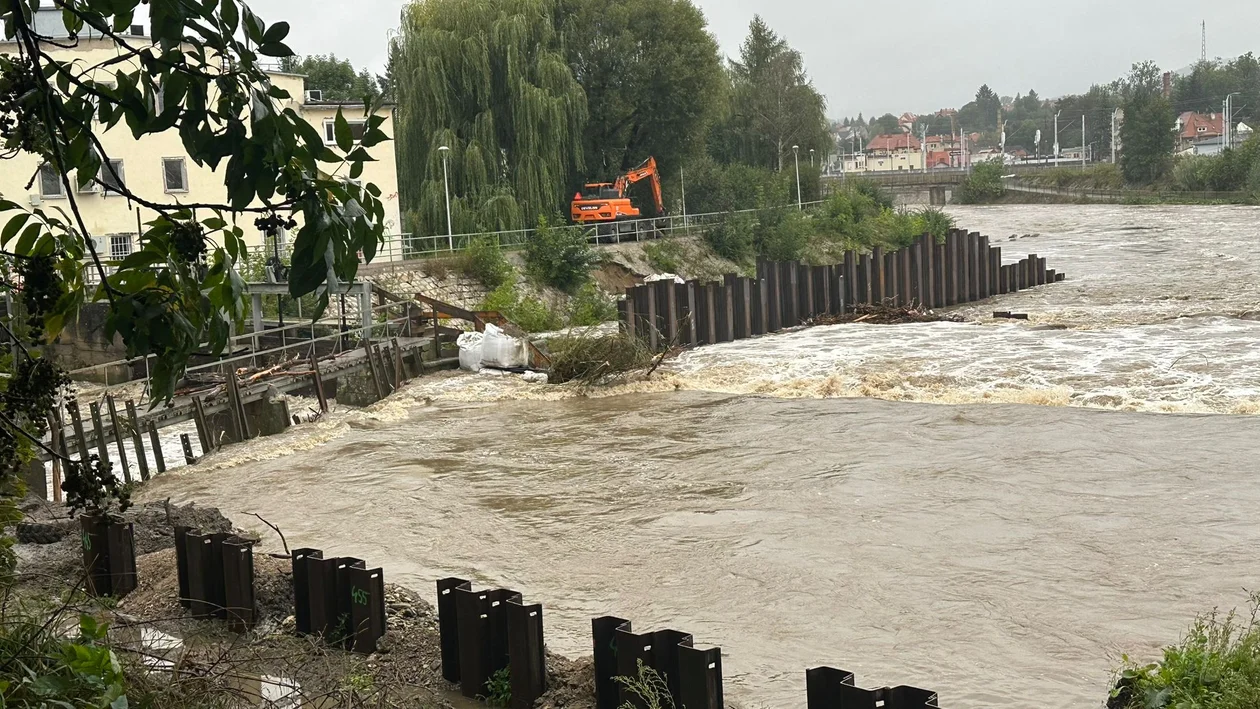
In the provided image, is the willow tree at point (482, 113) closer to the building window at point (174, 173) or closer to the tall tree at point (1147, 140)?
the building window at point (174, 173)

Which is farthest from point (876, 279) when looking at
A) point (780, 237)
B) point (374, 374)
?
point (374, 374)

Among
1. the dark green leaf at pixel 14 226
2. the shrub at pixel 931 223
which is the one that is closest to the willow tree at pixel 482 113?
the shrub at pixel 931 223

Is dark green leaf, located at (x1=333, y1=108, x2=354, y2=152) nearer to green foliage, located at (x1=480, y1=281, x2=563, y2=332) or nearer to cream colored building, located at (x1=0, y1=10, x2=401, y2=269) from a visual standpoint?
green foliage, located at (x1=480, y1=281, x2=563, y2=332)

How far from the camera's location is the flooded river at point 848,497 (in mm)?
10750

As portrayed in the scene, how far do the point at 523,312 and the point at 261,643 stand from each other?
22.4m

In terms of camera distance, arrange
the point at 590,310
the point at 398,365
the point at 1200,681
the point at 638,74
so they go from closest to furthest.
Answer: the point at 1200,681, the point at 398,365, the point at 590,310, the point at 638,74

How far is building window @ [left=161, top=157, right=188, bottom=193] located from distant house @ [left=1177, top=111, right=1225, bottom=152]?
445ft

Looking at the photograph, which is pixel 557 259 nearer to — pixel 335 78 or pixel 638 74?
pixel 638 74

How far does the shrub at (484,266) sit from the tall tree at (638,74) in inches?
536

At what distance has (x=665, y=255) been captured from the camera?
43.4m

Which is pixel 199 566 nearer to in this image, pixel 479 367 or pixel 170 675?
pixel 170 675

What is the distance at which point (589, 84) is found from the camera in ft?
160

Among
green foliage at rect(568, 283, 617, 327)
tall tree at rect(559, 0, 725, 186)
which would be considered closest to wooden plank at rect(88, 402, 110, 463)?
green foliage at rect(568, 283, 617, 327)

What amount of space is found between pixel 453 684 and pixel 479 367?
58.2 ft
